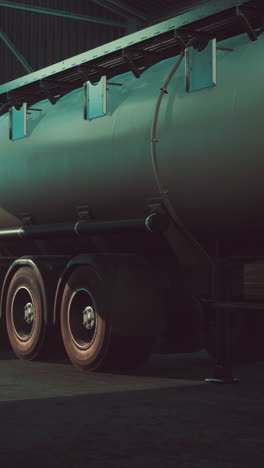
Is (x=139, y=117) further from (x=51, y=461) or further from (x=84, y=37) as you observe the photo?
(x=84, y=37)

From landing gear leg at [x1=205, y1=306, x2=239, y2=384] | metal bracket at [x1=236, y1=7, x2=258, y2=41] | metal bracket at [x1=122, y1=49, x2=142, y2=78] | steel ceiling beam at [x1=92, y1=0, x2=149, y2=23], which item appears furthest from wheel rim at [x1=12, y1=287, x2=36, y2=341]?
steel ceiling beam at [x1=92, y1=0, x2=149, y2=23]

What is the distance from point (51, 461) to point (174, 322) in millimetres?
5723

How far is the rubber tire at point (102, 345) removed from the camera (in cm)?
1215

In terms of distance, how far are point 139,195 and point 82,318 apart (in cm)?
210

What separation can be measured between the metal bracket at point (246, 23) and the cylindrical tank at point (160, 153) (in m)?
0.08

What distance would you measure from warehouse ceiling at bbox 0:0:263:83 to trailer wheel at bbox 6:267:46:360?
15.0 meters

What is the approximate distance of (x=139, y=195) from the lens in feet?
37.9

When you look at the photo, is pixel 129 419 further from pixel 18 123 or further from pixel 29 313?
pixel 18 123

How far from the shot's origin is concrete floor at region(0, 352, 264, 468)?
7168mm

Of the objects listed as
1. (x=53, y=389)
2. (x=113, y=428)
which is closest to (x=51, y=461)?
(x=113, y=428)

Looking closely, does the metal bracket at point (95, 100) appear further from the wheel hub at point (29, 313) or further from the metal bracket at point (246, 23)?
the wheel hub at point (29, 313)

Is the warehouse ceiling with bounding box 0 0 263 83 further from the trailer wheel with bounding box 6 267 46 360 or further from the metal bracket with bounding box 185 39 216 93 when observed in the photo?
the metal bracket with bounding box 185 39 216 93

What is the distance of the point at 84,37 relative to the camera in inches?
1156

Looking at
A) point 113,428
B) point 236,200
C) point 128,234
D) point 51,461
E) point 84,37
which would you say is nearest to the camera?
point 51,461
